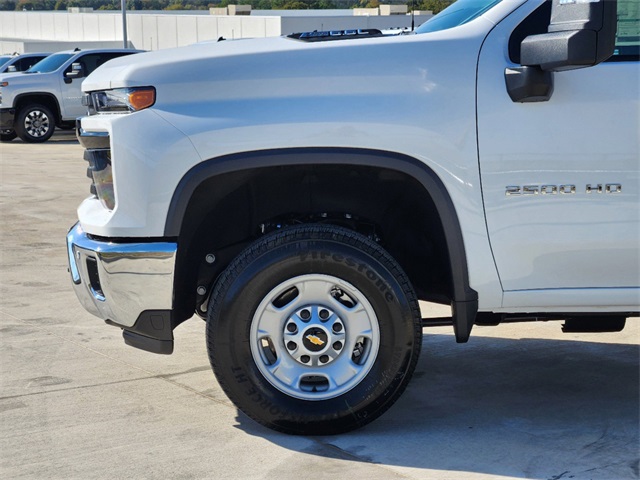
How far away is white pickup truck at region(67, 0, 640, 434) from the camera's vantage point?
164 inches

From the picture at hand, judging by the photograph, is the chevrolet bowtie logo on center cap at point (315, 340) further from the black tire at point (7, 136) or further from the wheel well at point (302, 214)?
the black tire at point (7, 136)

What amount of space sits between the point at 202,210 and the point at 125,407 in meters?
1.03

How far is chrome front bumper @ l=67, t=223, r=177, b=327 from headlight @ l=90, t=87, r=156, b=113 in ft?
1.83

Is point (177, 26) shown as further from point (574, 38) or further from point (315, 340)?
point (574, 38)

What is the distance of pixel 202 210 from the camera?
4504 millimetres

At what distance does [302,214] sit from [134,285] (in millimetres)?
825

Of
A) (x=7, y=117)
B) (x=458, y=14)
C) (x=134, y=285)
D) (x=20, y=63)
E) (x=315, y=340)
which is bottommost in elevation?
(x=7, y=117)

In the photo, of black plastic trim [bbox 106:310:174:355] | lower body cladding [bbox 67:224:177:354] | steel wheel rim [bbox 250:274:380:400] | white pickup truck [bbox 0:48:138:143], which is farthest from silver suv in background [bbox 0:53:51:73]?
steel wheel rim [bbox 250:274:380:400]

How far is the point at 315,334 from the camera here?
4297 millimetres

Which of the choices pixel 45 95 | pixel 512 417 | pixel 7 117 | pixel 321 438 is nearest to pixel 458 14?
pixel 512 417

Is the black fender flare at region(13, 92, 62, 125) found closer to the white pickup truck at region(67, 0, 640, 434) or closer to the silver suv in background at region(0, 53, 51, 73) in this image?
the silver suv in background at region(0, 53, 51, 73)

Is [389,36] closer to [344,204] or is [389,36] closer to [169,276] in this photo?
[344,204]

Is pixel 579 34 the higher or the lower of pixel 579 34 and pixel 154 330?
the higher

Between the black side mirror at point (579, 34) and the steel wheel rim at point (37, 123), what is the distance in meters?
17.4
